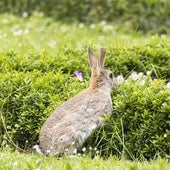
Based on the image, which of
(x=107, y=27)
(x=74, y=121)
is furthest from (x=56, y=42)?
(x=74, y=121)

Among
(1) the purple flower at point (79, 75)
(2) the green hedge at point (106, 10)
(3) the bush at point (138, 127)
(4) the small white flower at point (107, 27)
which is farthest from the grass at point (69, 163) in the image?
(2) the green hedge at point (106, 10)

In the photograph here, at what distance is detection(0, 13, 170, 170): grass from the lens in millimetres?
6141

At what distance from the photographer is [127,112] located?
7.09m

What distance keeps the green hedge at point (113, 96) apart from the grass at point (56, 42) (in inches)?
12.5

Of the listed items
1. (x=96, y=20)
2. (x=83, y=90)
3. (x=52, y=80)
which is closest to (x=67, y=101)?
(x=83, y=90)

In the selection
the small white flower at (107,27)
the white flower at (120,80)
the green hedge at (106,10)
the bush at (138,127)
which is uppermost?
the white flower at (120,80)

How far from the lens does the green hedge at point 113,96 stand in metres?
6.95

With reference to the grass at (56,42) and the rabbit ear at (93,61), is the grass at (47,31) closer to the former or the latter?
the grass at (56,42)

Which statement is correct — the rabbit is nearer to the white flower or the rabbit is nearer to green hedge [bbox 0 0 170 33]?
the white flower

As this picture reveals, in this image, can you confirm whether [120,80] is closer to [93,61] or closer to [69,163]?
[93,61]

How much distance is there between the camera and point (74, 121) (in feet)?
22.3

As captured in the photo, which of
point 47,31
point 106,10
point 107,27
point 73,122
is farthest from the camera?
point 106,10

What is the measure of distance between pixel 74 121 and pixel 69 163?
0.68 meters

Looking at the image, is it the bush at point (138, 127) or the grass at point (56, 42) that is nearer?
the grass at point (56, 42)
